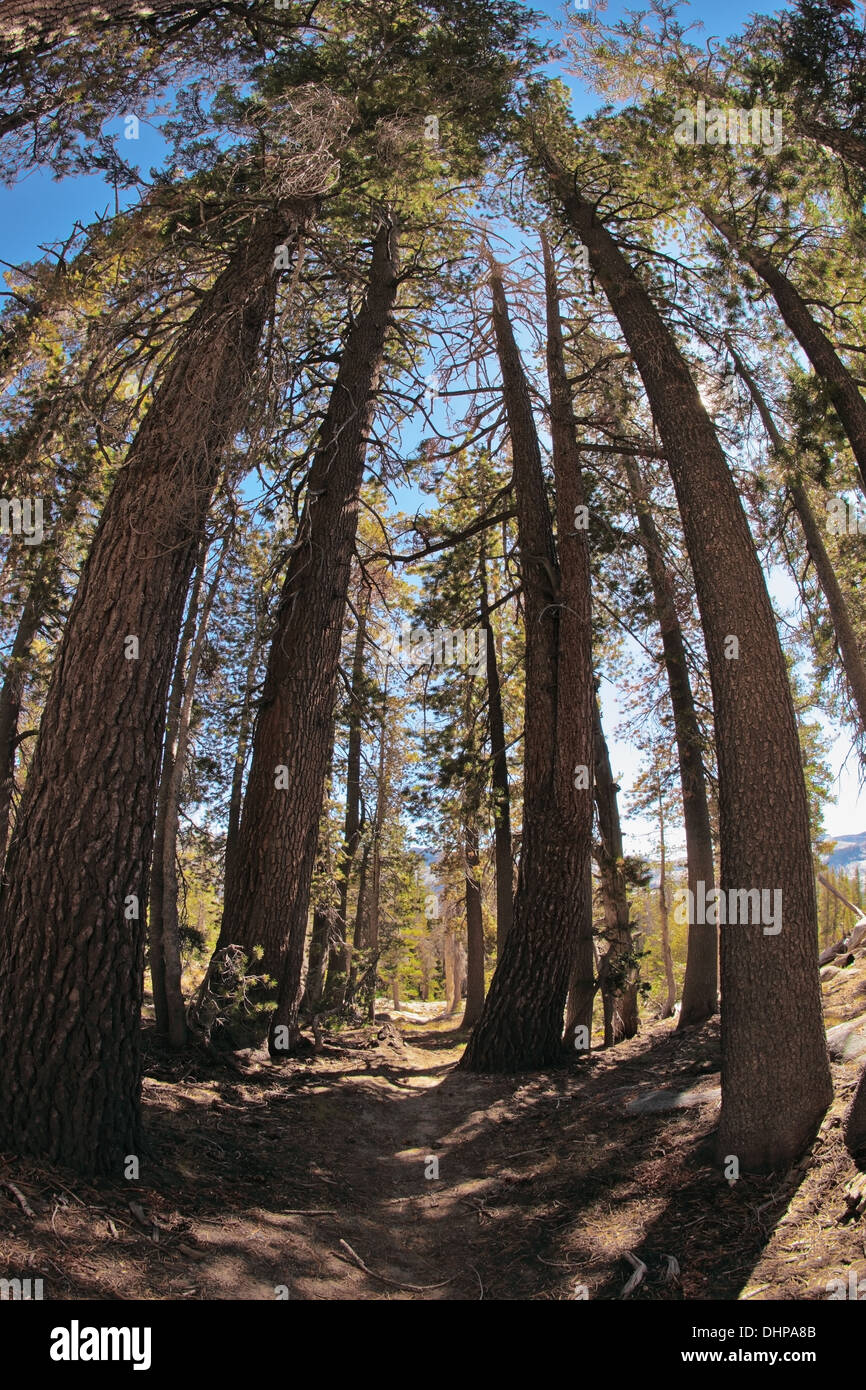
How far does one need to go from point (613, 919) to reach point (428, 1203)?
6.37 meters

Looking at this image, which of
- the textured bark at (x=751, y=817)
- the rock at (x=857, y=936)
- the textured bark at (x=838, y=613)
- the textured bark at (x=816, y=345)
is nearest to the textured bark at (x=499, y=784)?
the textured bark at (x=838, y=613)

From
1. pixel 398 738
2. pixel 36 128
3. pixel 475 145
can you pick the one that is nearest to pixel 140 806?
pixel 36 128

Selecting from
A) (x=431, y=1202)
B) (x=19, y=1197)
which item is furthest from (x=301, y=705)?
(x=19, y=1197)

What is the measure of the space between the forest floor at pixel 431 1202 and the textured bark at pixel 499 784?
6.08m

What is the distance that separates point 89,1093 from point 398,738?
655 inches

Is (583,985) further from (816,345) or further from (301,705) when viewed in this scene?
(816,345)

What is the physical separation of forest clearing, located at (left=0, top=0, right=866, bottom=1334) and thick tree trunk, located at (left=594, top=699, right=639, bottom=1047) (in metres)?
0.08

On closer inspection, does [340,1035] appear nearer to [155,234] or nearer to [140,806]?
[140,806]

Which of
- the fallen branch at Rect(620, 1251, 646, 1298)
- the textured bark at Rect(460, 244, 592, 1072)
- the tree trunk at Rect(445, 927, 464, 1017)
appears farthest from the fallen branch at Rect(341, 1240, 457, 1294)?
the tree trunk at Rect(445, 927, 464, 1017)

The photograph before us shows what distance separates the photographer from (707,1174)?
494 cm

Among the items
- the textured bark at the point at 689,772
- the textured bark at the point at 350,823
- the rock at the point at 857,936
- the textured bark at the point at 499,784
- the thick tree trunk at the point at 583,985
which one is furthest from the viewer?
the textured bark at the point at 350,823

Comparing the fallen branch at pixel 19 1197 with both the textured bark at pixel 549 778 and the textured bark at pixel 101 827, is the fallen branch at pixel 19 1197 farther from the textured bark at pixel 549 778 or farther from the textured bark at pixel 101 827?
the textured bark at pixel 549 778

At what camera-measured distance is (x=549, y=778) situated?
976 cm

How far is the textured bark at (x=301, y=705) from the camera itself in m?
8.16
